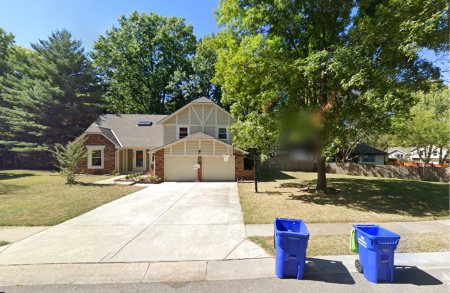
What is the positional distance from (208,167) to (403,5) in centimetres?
1436

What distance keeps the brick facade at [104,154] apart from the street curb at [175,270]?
1683 centimetres

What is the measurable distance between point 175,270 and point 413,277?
4397 mm

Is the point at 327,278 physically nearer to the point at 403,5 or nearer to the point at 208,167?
the point at 403,5

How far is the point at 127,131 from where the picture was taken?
22672mm

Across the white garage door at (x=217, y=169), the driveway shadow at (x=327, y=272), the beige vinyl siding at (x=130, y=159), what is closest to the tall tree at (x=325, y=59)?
the white garage door at (x=217, y=169)

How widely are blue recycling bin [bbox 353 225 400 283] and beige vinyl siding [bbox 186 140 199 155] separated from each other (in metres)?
14.4

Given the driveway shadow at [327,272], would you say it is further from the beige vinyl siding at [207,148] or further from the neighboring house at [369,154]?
the neighboring house at [369,154]

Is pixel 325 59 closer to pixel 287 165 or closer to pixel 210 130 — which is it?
pixel 210 130

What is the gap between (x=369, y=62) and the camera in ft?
26.8

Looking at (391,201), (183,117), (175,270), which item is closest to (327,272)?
(175,270)

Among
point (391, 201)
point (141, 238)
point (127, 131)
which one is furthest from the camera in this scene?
point (127, 131)

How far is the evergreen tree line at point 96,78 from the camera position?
24562 mm

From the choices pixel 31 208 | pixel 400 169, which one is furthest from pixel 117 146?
pixel 400 169

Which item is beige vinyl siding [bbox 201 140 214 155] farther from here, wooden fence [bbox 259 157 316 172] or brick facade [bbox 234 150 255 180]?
wooden fence [bbox 259 157 316 172]
